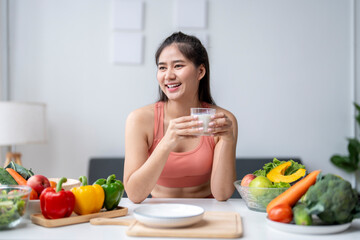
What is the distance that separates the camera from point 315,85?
3.38 meters

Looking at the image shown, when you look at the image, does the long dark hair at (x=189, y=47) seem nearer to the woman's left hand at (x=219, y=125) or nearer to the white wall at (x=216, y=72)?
the woman's left hand at (x=219, y=125)

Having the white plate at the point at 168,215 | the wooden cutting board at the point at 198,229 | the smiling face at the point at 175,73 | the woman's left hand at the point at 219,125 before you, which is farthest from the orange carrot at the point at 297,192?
the smiling face at the point at 175,73

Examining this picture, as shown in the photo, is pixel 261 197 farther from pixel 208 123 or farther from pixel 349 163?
pixel 349 163

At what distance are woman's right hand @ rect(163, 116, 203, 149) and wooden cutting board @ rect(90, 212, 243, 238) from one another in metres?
0.36

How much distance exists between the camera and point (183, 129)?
151 cm

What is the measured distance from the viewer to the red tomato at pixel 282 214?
1.16 meters

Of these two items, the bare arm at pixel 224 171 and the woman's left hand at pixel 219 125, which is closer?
the woman's left hand at pixel 219 125

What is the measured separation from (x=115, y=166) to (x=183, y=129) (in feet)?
5.88

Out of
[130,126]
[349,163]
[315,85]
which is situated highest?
[315,85]

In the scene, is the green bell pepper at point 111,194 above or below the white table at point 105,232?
above

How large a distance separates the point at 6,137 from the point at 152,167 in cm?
155

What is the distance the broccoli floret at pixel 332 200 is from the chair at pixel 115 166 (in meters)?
1.99

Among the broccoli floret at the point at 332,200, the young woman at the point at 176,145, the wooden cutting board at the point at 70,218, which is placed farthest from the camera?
the young woman at the point at 176,145

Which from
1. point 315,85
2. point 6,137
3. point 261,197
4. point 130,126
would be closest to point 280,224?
point 261,197
